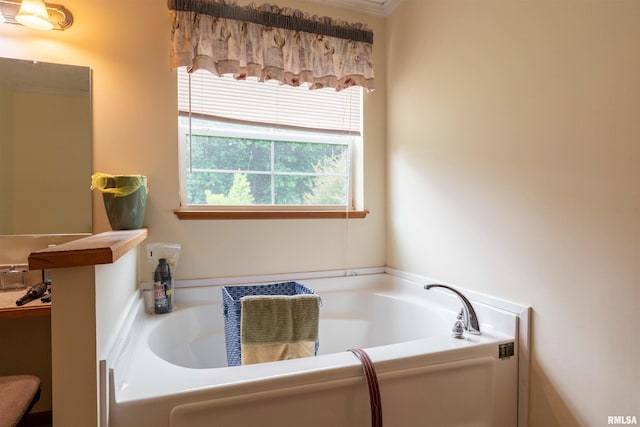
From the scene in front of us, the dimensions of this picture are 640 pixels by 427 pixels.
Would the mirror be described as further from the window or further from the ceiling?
the ceiling

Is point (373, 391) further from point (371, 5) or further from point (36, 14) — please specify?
point (371, 5)

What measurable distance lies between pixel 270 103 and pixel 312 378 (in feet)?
5.06

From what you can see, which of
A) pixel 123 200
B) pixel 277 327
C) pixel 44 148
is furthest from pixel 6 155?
pixel 277 327

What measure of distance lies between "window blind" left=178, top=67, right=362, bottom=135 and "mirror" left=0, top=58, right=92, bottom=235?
49 cm

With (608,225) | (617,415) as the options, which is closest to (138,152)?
(608,225)

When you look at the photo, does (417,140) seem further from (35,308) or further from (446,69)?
(35,308)

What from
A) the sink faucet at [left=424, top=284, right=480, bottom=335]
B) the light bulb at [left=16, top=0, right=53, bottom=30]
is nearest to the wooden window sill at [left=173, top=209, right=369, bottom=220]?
the sink faucet at [left=424, top=284, right=480, bottom=335]

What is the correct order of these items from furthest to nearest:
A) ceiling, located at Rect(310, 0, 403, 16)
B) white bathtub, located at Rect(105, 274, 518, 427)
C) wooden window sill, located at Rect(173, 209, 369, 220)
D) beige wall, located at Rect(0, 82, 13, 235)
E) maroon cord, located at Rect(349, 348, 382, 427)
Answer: ceiling, located at Rect(310, 0, 403, 16) → wooden window sill, located at Rect(173, 209, 369, 220) → beige wall, located at Rect(0, 82, 13, 235) → maroon cord, located at Rect(349, 348, 382, 427) → white bathtub, located at Rect(105, 274, 518, 427)

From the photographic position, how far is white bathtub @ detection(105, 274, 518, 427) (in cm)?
100

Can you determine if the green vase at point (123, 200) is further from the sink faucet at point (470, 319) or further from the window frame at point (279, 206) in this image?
the sink faucet at point (470, 319)

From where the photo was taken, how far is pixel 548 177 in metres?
1.27

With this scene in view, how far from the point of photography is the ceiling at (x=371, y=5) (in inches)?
82.5

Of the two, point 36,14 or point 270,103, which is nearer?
point 36,14

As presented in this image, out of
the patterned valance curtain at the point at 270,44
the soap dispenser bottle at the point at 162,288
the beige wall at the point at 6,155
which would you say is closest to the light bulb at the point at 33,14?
the beige wall at the point at 6,155
